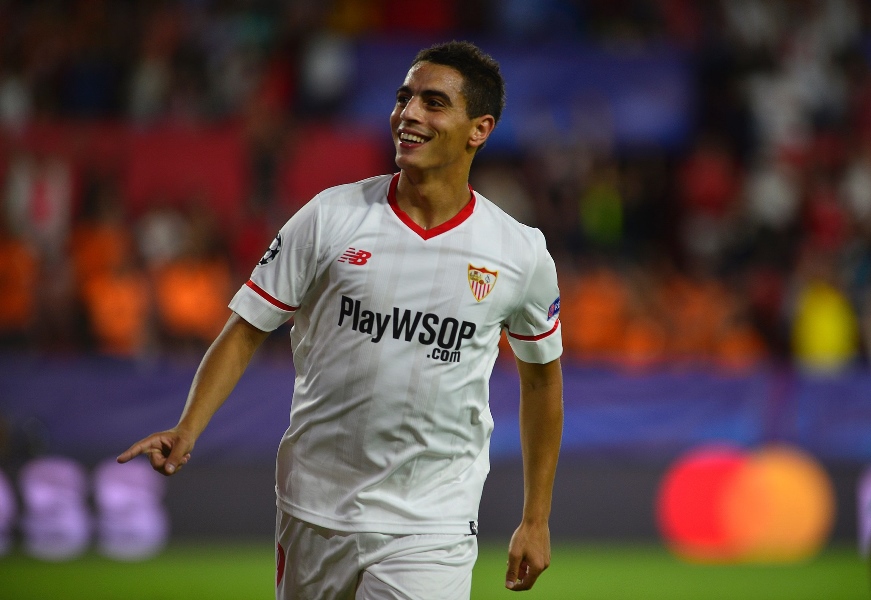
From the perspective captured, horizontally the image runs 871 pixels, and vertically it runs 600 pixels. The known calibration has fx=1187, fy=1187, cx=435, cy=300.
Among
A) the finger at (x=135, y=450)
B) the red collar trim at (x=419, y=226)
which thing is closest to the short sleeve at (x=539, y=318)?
the red collar trim at (x=419, y=226)

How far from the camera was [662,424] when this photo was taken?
9812mm

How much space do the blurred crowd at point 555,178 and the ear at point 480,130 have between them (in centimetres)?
623

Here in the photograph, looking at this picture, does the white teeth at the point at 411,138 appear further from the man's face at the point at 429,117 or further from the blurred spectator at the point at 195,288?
the blurred spectator at the point at 195,288

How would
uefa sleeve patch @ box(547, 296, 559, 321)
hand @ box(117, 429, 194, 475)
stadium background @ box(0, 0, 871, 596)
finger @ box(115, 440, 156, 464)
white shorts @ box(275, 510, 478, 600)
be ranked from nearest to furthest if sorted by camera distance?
finger @ box(115, 440, 156, 464) → hand @ box(117, 429, 194, 475) → white shorts @ box(275, 510, 478, 600) → uefa sleeve patch @ box(547, 296, 559, 321) → stadium background @ box(0, 0, 871, 596)

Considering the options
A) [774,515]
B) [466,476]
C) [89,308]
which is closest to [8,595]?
A: [89,308]

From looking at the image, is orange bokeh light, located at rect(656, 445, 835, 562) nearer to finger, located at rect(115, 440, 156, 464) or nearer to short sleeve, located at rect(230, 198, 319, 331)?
short sleeve, located at rect(230, 198, 319, 331)

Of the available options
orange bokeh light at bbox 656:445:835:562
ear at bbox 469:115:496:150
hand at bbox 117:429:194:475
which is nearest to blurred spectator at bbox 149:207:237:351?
orange bokeh light at bbox 656:445:835:562

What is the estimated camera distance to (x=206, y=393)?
11.6 feet

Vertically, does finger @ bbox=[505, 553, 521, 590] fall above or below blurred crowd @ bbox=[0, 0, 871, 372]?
below

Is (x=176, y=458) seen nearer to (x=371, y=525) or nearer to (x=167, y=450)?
(x=167, y=450)

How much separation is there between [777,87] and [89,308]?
318 inches

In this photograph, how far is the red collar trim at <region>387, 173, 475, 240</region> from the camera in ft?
12.3

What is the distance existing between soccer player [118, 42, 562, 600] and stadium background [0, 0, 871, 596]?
5769 mm

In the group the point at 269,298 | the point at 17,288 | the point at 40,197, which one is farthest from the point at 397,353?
the point at 40,197
